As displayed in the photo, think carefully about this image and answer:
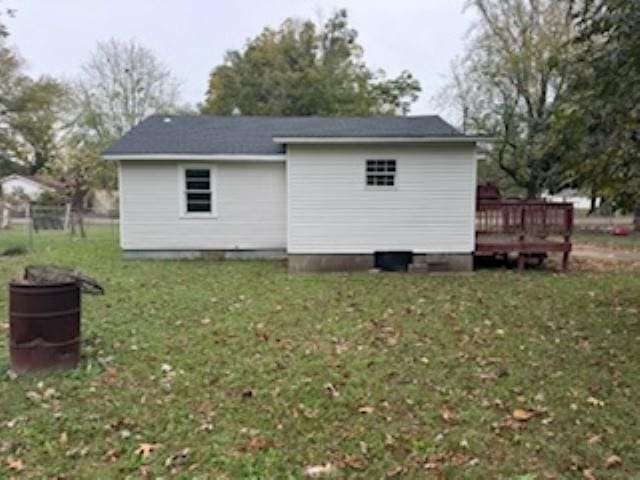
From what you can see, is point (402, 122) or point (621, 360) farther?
point (402, 122)

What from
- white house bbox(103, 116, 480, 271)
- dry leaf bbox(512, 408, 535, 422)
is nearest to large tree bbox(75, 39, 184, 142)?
white house bbox(103, 116, 480, 271)

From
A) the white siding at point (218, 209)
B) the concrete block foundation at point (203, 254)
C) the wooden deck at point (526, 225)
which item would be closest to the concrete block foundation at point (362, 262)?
the wooden deck at point (526, 225)

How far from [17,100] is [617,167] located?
3833 centimetres

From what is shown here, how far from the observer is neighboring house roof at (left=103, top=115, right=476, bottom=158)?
1145cm

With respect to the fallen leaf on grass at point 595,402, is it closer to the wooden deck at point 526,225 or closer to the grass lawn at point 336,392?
the grass lawn at point 336,392

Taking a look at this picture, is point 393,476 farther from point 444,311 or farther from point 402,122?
point 402,122

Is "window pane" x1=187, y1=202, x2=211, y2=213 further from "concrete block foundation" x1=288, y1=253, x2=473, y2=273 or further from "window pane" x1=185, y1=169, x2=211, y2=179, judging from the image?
"concrete block foundation" x1=288, y1=253, x2=473, y2=273

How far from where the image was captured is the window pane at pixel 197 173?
12.8 meters

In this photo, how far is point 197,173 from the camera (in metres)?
12.9

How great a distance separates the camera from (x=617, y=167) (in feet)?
19.5

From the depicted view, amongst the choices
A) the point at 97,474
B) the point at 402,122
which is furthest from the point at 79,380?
the point at 402,122

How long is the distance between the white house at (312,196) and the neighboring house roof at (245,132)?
52mm

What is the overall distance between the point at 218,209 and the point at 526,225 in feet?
23.2

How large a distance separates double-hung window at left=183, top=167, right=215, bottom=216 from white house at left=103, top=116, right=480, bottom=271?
2 centimetres
